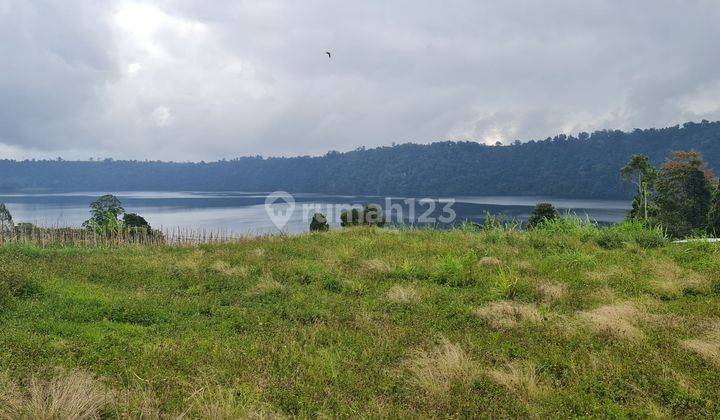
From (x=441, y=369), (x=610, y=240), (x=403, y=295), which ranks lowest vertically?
(x=441, y=369)

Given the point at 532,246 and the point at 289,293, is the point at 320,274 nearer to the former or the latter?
the point at 289,293

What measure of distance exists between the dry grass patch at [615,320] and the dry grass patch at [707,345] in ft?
2.25

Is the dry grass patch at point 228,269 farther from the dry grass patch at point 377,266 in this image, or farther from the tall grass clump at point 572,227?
the tall grass clump at point 572,227

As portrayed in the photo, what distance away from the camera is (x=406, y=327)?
27.1 feet

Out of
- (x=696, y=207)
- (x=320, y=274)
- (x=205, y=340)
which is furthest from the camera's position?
(x=696, y=207)

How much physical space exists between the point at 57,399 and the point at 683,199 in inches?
2125

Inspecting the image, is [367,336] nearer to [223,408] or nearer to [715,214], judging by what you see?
[223,408]

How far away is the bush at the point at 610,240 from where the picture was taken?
1594 cm

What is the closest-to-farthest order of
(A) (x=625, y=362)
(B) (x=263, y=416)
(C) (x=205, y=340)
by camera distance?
(B) (x=263, y=416), (A) (x=625, y=362), (C) (x=205, y=340)

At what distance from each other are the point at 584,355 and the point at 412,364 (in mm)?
2683

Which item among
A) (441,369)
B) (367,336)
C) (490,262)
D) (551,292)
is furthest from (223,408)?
(490,262)

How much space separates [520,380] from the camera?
591cm

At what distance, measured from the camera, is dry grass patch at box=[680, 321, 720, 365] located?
6.50 meters

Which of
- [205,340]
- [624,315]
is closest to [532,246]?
[624,315]
